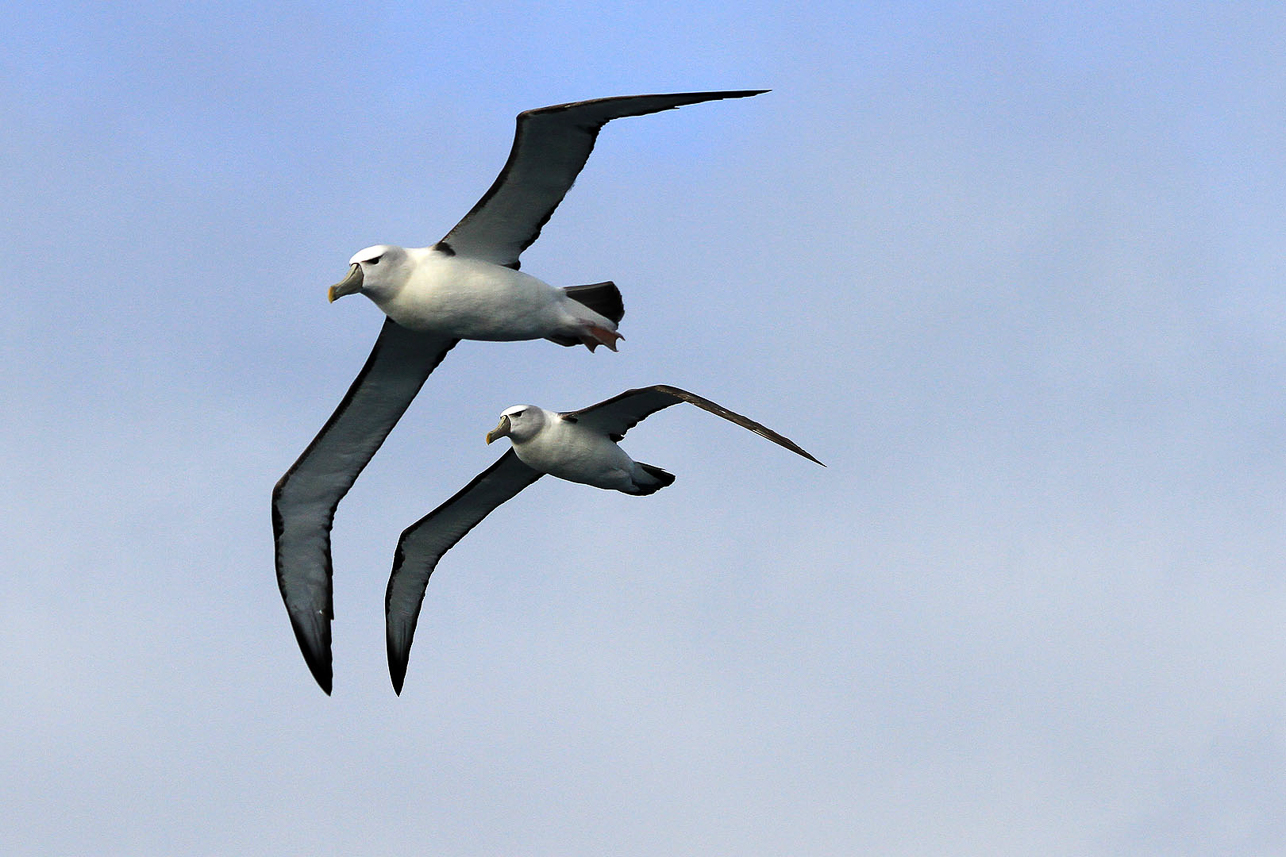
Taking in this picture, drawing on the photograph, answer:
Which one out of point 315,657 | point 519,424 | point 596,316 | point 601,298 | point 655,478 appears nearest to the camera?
point 596,316

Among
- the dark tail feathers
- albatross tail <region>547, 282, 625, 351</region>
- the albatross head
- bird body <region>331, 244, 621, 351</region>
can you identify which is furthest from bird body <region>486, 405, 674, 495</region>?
the albatross head

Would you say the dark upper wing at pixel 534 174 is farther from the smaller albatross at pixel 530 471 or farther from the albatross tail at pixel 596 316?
the smaller albatross at pixel 530 471

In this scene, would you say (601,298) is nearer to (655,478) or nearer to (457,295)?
(457,295)

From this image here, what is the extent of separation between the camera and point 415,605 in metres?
25.6

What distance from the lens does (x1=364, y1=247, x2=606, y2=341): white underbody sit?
19.7 metres

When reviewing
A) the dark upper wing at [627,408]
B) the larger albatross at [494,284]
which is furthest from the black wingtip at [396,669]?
the dark upper wing at [627,408]

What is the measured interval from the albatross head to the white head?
2.80 metres

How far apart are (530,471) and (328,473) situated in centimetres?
274

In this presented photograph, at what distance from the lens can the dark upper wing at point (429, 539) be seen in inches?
940

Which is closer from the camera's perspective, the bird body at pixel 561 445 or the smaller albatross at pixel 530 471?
the smaller albatross at pixel 530 471

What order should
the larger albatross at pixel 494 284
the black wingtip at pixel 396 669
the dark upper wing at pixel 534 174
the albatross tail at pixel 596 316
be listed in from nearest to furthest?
the dark upper wing at pixel 534 174
the larger albatross at pixel 494 284
the albatross tail at pixel 596 316
the black wingtip at pixel 396 669

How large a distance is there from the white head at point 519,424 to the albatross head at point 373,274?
9.18ft

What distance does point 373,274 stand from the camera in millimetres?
19562

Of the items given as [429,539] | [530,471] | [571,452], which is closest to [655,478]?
[571,452]
